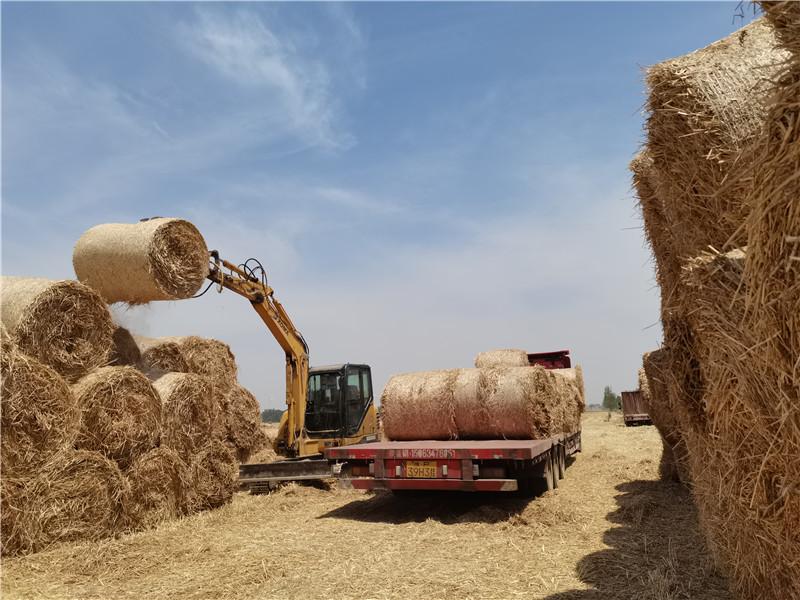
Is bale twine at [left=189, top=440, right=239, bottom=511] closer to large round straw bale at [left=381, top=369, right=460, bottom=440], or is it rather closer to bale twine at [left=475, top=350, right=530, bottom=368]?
large round straw bale at [left=381, top=369, right=460, bottom=440]

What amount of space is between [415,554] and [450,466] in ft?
5.70

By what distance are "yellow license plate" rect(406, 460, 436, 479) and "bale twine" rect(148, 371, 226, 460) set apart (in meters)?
3.51

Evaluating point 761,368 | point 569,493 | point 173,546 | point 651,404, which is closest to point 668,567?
point 761,368

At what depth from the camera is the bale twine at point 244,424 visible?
12078 mm

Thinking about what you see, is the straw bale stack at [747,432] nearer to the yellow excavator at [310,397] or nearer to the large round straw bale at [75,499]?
the large round straw bale at [75,499]

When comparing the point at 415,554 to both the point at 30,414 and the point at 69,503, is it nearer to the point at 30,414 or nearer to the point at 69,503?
the point at 69,503

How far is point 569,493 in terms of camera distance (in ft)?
28.2

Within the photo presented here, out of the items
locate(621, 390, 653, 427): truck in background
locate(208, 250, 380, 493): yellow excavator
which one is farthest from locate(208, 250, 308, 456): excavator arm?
locate(621, 390, 653, 427): truck in background

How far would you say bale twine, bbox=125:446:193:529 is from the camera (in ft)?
24.3

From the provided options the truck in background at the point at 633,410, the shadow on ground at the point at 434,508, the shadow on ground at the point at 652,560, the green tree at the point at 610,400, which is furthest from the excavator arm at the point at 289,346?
the green tree at the point at 610,400

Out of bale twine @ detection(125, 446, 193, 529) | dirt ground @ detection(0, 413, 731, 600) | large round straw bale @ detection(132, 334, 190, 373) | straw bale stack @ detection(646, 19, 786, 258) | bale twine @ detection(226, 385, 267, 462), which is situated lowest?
dirt ground @ detection(0, 413, 731, 600)

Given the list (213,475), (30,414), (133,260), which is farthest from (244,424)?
(30,414)

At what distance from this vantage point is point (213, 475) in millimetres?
9094

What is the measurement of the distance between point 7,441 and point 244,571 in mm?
2958
